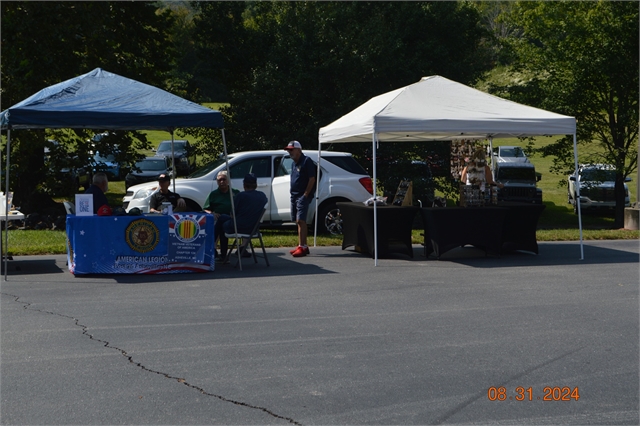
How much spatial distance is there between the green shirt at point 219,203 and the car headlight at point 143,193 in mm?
3148

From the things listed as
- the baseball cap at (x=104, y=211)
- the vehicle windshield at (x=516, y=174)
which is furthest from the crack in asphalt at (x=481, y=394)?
the vehicle windshield at (x=516, y=174)

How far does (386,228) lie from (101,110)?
4879 millimetres

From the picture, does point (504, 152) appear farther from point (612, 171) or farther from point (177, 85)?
point (177, 85)

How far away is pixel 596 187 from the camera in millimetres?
25078

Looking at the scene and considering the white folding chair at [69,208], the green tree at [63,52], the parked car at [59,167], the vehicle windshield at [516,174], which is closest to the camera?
the white folding chair at [69,208]

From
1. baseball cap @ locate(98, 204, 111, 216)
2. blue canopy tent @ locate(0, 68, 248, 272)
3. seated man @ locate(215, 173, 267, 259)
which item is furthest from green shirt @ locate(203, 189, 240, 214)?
baseball cap @ locate(98, 204, 111, 216)

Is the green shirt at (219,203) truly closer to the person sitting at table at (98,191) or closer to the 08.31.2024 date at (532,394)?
the person sitting at table at (98,191)

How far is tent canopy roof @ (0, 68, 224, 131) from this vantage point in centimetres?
1066

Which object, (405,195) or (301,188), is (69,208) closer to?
(301,188)

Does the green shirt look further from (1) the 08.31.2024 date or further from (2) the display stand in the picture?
(1) the 08.31.2024 date

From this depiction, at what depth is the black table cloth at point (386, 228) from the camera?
1299 centimetres

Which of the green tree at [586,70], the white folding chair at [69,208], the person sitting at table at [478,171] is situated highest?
the green tree at [586,70]

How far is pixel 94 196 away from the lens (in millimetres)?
11805

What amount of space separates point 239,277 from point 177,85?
50.6ft
